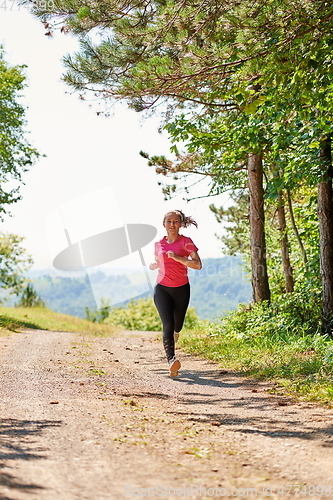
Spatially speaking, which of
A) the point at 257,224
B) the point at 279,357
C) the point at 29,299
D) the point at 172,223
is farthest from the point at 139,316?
the point at 172,223

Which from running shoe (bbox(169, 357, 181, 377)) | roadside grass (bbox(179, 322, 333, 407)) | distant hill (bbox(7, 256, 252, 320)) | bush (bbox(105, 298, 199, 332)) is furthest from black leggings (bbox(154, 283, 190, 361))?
bush (bbox(105, 298, 199, 332))

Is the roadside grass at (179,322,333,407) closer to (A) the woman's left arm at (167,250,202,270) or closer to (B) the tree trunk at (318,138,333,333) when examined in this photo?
(B) the tree trunk at (318,138,333,333)

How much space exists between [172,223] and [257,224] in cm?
602

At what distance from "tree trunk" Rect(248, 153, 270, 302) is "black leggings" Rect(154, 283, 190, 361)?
5921mm

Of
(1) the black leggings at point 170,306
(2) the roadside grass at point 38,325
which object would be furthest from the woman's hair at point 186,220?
(2) the roadside grass at point 38,325

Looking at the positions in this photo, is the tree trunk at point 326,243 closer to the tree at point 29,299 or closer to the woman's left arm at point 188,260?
the woman's left arm at point 188,260

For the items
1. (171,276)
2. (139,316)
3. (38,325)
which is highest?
(139,316)

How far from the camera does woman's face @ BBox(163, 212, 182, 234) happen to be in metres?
7.64

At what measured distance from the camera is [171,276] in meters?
7.64

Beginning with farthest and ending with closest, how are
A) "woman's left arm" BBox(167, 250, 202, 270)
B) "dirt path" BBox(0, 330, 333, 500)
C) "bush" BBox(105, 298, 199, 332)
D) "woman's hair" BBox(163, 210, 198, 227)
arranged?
"bush" BBox(105, 298, 199, 332) < "woman's hair" BBox(163, 210, 198, 227) < "woman's left arm" BBox(167, 250, 202, 270) < "dirt path" BBox(0, 330, 333, 500)

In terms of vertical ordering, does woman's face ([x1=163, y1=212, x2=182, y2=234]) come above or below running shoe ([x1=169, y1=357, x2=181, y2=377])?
above

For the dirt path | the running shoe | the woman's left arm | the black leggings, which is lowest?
the dirt path

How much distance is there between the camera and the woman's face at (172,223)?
764 centimetres

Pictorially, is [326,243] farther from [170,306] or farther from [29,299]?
[29,299]
